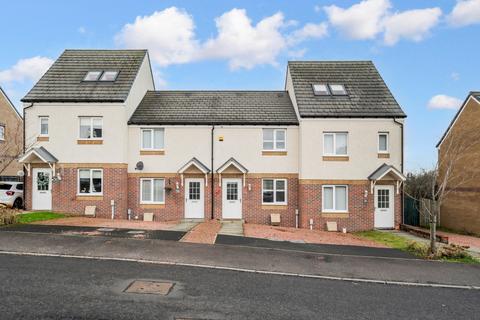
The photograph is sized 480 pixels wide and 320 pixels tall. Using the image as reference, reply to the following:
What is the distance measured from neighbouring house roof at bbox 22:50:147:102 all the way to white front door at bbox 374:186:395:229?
14.7m

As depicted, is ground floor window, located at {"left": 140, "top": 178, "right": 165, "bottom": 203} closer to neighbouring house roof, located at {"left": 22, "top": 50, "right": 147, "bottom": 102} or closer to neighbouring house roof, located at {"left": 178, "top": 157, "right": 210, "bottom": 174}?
neighbouring house roof, located at {"left": 178, "top": 157, "right": 210, "bottom": 174}

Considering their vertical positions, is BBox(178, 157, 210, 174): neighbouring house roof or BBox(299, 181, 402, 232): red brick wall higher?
BBox(178, 157, 210, 174): neighbouring house roof

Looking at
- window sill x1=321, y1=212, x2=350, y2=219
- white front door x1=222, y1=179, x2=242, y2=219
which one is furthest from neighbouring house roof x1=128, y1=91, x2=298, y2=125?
window sill x1=321, y1=212, x2=350, y2=219

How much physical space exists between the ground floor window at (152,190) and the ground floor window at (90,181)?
218 centimetres

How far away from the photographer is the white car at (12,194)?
791 inches

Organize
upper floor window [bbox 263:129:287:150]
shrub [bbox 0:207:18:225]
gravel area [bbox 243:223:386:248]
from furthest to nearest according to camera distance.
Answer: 1. upper floor window [bbox 263:129:287:150]
2. shrub [bbox 0:207:18:225]
3. gravel area [bbox 243:223:386:248]

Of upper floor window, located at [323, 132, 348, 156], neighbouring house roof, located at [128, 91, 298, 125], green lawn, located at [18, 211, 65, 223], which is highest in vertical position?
neighbouring house roof, located at [128, 91, 298, 125]

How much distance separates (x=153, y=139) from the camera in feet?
66.7

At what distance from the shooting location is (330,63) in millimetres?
23172

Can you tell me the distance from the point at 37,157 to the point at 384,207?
18678mm

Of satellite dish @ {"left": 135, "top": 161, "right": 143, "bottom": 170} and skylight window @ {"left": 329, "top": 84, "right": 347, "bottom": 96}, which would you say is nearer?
satellite dish @ {"left": 135, "top": 161, "right": 143, "bottom": 170}

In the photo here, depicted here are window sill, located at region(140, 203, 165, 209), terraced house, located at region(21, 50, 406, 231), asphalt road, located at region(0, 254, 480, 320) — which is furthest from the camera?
window sill, located at region(140, 203, 165, 209)

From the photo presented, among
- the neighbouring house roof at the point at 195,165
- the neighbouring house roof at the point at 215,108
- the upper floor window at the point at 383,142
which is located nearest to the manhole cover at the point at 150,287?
the neighbouring house roof at the point at 195,165

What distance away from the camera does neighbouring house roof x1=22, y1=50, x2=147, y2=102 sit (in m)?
19.6
